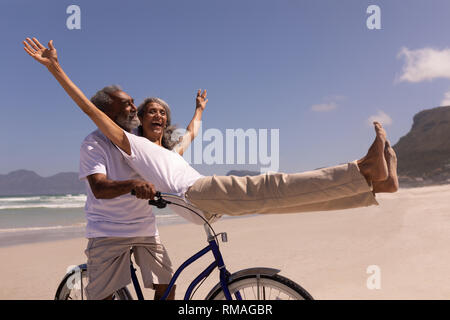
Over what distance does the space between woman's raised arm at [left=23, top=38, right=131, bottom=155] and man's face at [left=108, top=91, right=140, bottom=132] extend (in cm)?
32

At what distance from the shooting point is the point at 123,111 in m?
2.52

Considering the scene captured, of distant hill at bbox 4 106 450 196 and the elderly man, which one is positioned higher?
distant hill at bbox 4 106 450 196

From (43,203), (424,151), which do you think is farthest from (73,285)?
(424,151)

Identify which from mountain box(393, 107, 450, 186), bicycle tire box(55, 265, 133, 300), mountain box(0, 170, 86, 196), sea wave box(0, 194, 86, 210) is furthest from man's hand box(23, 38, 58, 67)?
mountain box(0, 170, 86, 196)

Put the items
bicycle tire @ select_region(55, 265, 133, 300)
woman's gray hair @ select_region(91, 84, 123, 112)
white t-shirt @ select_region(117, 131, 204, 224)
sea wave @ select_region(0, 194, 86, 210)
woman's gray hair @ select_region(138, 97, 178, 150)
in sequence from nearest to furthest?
white t-shirt @ select_region(117, 131, 204, 224) → woman's gray hair @ select_region(91, 84, 123, 112) → woman's gray hair @ select_region(138, 97, 178, 150) → bicycle tire @ select_region(55, 265, 133, 300) → sea wave @ select_region(0, 194, 86, 210)

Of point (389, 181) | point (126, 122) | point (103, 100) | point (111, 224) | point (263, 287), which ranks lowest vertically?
point (263, 287)

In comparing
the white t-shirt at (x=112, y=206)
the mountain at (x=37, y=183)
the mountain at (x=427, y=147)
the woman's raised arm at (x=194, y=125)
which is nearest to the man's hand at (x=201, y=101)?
the woman's raised arm at (x=194, y=125)

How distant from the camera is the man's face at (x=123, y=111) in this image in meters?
2.50

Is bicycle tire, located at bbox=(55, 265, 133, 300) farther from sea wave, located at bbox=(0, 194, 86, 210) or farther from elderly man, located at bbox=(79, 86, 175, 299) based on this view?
sea wave, located at bbox=(0, 194, 86, 210)

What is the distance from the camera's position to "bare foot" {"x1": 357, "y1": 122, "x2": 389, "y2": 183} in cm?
179

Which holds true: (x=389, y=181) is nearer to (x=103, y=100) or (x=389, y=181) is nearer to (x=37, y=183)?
(x=103, y=100)

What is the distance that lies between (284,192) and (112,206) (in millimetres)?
1117

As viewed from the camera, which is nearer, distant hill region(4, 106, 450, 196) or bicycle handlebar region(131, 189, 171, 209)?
bicycle handlebar region(131, 189, 171, 209)

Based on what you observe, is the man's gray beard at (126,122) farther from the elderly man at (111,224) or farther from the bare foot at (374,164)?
the bare foot at (374,164)
